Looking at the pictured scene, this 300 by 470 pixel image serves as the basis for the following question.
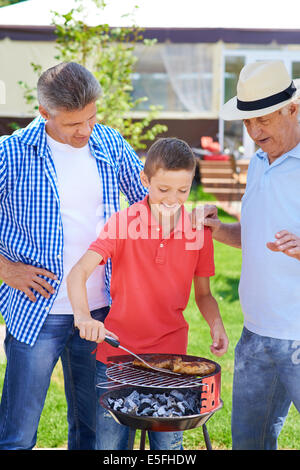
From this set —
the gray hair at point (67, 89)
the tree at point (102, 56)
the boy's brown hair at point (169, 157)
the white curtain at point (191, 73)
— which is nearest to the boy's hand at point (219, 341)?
the boy's brown hair at point (169, 157)

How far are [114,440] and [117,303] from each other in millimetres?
529

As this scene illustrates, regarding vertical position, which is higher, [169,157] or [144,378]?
[169,157]

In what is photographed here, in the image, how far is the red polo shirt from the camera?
2496 millimetres

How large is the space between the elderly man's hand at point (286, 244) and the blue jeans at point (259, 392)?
428 mm

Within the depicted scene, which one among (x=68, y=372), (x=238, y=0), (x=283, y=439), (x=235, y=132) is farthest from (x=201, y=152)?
(x=68, y=372)

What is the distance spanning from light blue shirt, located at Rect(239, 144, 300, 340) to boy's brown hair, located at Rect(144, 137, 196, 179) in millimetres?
345

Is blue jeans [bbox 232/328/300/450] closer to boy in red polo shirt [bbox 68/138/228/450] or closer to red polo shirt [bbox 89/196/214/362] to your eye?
boy in red polo shirt [bbox 68/138/228/450]

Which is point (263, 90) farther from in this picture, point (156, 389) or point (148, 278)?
point (156, 389)

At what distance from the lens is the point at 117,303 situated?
2545mm

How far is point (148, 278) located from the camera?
2.50 metres

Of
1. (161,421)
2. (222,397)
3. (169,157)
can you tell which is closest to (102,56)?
(222,397)

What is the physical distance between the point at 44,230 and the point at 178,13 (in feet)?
22.5

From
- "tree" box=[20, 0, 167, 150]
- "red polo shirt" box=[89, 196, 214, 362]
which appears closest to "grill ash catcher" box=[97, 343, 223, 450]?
"red polo shirt" box=[89, 196, 214, 362]

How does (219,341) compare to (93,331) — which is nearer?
(93,331)
